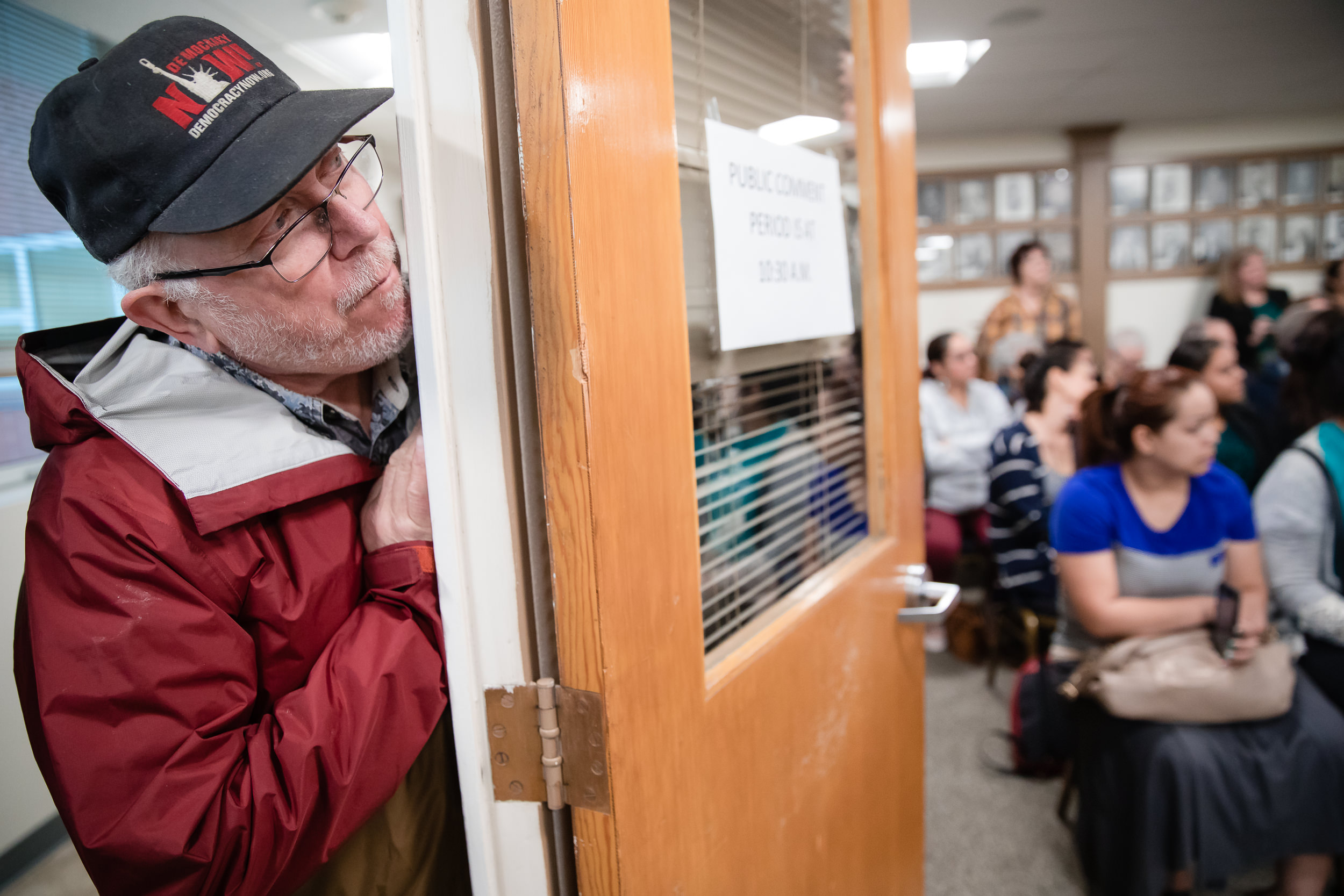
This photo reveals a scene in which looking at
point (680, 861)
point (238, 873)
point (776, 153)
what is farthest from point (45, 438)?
point (776, 153)

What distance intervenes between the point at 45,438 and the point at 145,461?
0.12 m

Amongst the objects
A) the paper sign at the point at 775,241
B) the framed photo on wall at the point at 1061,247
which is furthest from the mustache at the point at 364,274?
the framed photo on wall at the point at 1061,247

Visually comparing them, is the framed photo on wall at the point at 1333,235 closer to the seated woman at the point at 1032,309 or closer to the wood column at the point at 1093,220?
the wood column at the point at 1093,220

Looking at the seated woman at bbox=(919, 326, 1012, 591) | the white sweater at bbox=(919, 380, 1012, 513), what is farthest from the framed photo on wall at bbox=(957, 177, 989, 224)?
the white sweater at bbox=(919, 380, 1012, 513)

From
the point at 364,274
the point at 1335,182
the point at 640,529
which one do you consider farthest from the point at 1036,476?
the point at 1335,182

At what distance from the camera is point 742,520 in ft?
3.32

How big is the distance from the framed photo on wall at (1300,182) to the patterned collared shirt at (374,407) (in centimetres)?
800

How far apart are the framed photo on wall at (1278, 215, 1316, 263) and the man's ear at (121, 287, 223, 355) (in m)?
8.17

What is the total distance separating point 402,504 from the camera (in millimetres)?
813

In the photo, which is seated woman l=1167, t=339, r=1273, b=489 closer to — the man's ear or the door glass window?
the door glass window

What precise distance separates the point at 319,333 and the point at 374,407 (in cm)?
14

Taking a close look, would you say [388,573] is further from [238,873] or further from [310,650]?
[238,873]

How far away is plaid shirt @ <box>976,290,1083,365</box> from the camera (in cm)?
518

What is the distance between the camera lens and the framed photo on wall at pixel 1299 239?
632 cm
